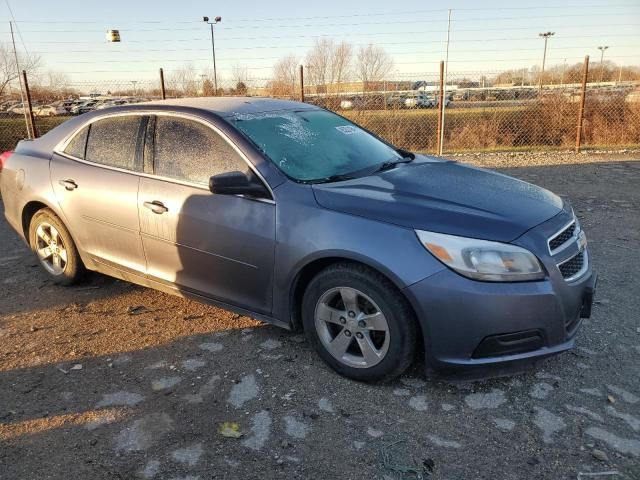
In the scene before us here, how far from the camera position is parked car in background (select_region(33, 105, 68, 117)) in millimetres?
11958

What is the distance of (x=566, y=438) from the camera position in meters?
2.54

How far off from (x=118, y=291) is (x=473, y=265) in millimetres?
3208

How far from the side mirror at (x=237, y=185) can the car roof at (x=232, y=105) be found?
2.06ft

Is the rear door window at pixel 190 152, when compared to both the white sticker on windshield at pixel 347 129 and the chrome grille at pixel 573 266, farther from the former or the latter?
the chrome grille at pixel 573 266

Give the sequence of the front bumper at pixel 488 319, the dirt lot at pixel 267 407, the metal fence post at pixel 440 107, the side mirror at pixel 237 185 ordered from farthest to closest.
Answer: the metal fence post at pixel 440 107 < the side mirror at pixel 237 185 < the front bumper at pixel 488 319 < the dirt lot at pixel 267 407

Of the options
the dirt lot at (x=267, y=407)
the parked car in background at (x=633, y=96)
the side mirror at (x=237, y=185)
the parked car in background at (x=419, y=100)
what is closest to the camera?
the dirt lot at (x=267, y=407)

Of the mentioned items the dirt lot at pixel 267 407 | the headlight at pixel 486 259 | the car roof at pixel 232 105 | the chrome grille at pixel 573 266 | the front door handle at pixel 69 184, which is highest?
the car roof at pixel 232 105

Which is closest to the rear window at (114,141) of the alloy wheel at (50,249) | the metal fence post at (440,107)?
the alloy wheel at (50,249)

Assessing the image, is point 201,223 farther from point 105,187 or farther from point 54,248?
point 54,248

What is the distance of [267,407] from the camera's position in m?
2.87

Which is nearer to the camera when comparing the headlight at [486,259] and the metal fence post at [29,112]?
the headlight at [486,259]

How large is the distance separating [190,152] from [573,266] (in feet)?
8.31

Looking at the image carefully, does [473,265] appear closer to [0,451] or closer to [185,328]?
[185,328]

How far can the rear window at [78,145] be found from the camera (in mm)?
4297
